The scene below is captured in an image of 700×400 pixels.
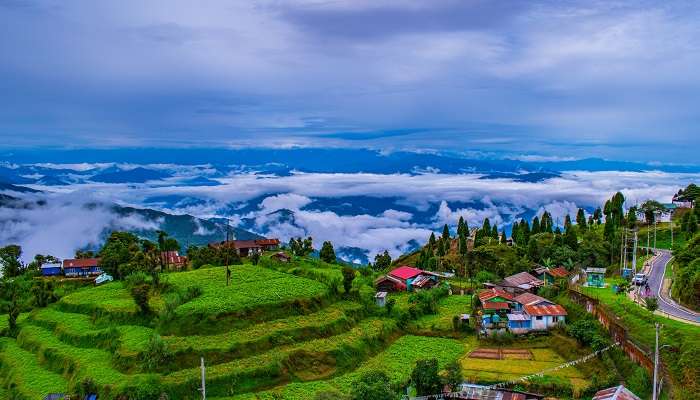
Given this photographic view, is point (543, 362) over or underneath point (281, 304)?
underneath


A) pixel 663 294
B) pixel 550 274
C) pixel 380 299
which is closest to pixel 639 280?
pixel 663 294

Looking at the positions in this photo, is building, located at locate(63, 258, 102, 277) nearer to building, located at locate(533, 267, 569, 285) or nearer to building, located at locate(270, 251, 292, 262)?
building, located at locate(270, 251, 292, 262)

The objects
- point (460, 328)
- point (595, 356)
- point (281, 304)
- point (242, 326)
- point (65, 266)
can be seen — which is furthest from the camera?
point (65, 266)

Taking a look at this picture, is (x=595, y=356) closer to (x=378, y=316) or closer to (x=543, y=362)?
(x=543, y=362)

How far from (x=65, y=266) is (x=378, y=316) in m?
59.0

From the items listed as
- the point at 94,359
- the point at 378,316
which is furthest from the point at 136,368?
the point at 378,316

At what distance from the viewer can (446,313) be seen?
6675cm

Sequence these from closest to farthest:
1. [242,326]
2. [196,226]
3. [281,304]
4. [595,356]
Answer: [595,356] → [242,326] → [281,304] → [196,226]

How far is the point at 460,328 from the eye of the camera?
60781mm

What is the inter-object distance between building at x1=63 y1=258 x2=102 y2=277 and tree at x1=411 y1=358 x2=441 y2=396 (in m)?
70.1

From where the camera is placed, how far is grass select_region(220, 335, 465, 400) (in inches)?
1753

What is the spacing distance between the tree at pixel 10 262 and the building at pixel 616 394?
89586 millimetres

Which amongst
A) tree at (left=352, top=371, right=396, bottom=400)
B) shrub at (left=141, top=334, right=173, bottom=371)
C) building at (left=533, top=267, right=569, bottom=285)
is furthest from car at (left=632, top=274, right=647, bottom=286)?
shrub at (left=141, top=334, right=173, bottom=371)

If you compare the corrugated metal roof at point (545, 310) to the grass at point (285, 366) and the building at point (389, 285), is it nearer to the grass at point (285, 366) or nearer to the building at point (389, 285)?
the grass at point (285, 366)
